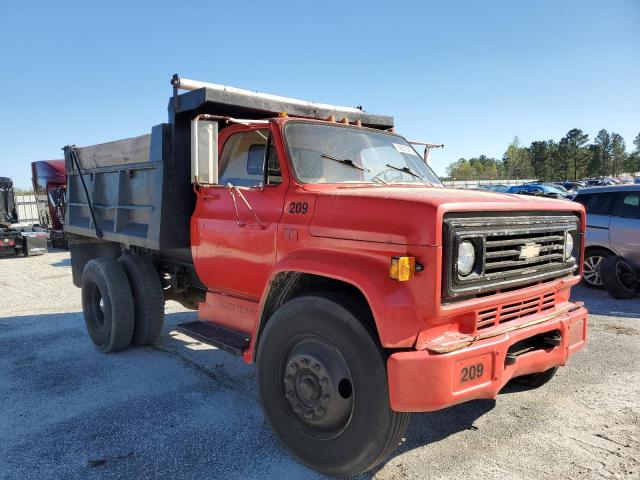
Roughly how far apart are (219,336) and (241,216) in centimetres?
101

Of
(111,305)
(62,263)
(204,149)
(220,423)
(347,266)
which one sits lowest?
(62,263)

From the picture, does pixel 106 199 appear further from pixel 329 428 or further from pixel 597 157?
pixel 597 157

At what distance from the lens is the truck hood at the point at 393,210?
104 inches

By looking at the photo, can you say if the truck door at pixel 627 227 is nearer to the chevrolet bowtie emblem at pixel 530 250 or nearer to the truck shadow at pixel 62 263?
the chevrolet bowtie emblem at pixel 530 250

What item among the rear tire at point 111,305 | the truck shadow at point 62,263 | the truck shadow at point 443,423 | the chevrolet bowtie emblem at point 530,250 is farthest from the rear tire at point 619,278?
the truck shadow at point 62,263

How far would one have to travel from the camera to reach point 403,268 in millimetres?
2629

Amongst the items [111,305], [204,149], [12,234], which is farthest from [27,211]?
[204,149]

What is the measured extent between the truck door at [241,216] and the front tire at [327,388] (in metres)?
0.70

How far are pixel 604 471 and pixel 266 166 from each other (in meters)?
3.04

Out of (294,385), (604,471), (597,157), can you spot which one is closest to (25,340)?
(294,385)

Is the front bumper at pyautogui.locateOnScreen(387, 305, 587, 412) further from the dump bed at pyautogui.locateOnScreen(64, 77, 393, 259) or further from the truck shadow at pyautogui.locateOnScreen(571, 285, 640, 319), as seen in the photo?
the truck shadow at pyautogui.locateOnScreen(571, 285, 640, 319)

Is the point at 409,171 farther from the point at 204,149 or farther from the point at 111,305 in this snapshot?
the point at 111,305

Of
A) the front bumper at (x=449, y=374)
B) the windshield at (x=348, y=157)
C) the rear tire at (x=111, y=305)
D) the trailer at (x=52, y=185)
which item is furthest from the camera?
Answer: the trailer at (x=52, y=185)

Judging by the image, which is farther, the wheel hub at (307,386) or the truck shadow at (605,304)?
the truck shadow at (605,304)
